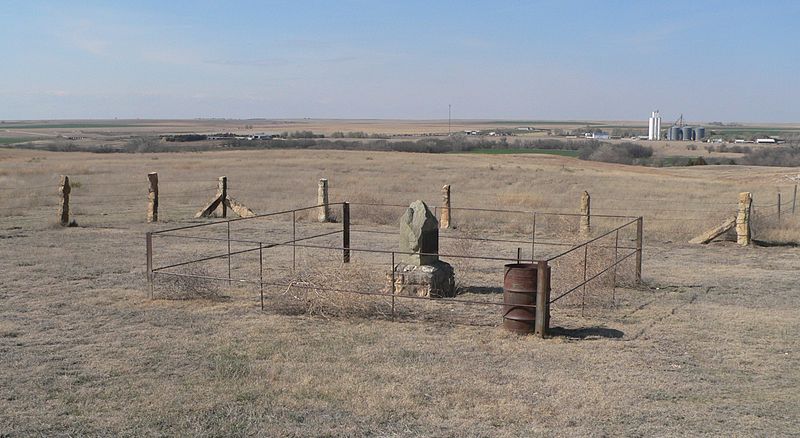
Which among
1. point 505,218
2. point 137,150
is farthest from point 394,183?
point 137,150

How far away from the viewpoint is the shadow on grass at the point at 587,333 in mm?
10750

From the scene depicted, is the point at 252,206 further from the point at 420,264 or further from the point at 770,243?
the point at 770,243

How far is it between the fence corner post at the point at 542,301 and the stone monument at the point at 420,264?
2789 mm

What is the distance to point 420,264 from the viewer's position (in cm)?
1325

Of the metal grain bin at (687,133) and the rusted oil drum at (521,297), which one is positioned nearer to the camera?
the rusted oil drum at (521,297)

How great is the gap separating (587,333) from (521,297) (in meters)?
1.08

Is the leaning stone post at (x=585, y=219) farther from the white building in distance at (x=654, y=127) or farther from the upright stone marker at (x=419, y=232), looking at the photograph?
the white building in distance at (x=654, y=127)

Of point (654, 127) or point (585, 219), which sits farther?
point (654, 127)

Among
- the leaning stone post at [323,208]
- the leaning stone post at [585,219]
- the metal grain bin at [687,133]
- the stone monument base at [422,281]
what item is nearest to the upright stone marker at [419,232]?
the stone monument base at [422,281]

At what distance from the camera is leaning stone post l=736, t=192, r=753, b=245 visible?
19.6 m

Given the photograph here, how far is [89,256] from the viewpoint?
17047mm

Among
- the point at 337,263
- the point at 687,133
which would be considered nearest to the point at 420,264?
the point at 337,263

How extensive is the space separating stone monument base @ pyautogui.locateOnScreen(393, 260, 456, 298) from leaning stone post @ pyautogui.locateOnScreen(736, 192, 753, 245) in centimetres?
986

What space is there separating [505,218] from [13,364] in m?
18.8
